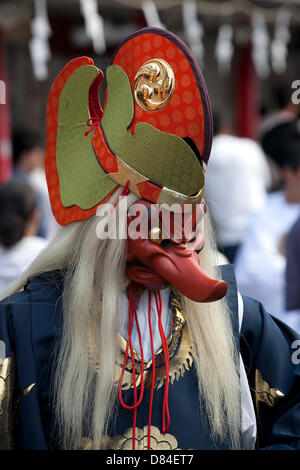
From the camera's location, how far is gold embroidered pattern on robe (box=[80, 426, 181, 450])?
4.49 ft

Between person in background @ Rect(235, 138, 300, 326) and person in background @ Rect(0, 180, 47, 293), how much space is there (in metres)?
1.09

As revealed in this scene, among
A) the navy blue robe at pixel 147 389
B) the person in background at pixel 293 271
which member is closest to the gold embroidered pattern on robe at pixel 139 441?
the navy blue robe at pixel 147 389

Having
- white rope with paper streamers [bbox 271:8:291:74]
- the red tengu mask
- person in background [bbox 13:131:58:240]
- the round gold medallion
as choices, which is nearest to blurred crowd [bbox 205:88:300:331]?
the red tengu mask

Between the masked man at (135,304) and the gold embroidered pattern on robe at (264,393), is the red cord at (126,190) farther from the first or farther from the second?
the gold embroidered pattern on robe at (264,393)

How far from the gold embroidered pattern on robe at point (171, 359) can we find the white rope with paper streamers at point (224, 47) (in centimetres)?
491

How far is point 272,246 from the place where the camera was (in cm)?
322

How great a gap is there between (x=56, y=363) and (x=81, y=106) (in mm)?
591

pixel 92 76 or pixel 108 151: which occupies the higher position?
pixel 92 76

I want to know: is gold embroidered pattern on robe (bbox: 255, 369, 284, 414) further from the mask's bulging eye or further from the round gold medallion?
the round gold medallion

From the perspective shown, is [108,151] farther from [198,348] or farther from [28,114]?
[28,114]

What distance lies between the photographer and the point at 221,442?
1415mm

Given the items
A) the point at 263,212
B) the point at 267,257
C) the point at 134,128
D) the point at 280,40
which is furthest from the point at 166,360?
the point at 280,40
